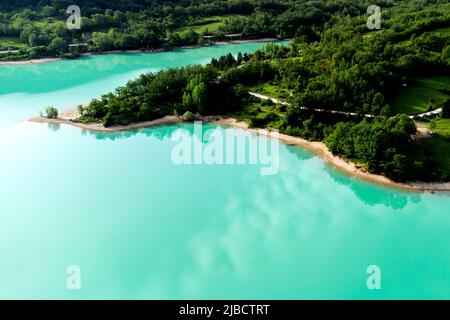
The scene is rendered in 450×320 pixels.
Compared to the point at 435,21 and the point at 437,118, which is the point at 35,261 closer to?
the point at 437,118

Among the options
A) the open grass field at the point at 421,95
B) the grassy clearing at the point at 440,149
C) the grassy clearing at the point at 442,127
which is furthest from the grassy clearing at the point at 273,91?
the grassy clearing at the point at 440,149

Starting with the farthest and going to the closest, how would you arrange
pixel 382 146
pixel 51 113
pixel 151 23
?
pixel 151 23 < pixel 51 113 < pixel 382 146

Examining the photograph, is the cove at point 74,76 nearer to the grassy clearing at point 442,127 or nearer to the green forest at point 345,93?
the green forest at point 345,93

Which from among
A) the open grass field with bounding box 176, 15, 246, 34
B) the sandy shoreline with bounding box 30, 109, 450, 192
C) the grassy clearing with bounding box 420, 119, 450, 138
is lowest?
the sandy shoreline with bounding box 30, 109, 450, 192

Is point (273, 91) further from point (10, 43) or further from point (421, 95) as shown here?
point (10, 43)

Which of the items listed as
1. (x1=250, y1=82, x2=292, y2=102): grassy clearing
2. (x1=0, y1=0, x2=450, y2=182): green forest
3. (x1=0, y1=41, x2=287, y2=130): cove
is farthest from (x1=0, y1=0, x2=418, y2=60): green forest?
(x1=250, y1=82, x2=292, y2=102): grassy clearing

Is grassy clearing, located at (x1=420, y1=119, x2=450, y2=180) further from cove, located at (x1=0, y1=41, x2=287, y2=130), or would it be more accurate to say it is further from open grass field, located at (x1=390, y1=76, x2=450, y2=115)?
cove, located at (x1=0, y1=41, x2=287, y2=130)

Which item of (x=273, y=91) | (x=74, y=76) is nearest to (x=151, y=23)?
(x=74, y=76)
